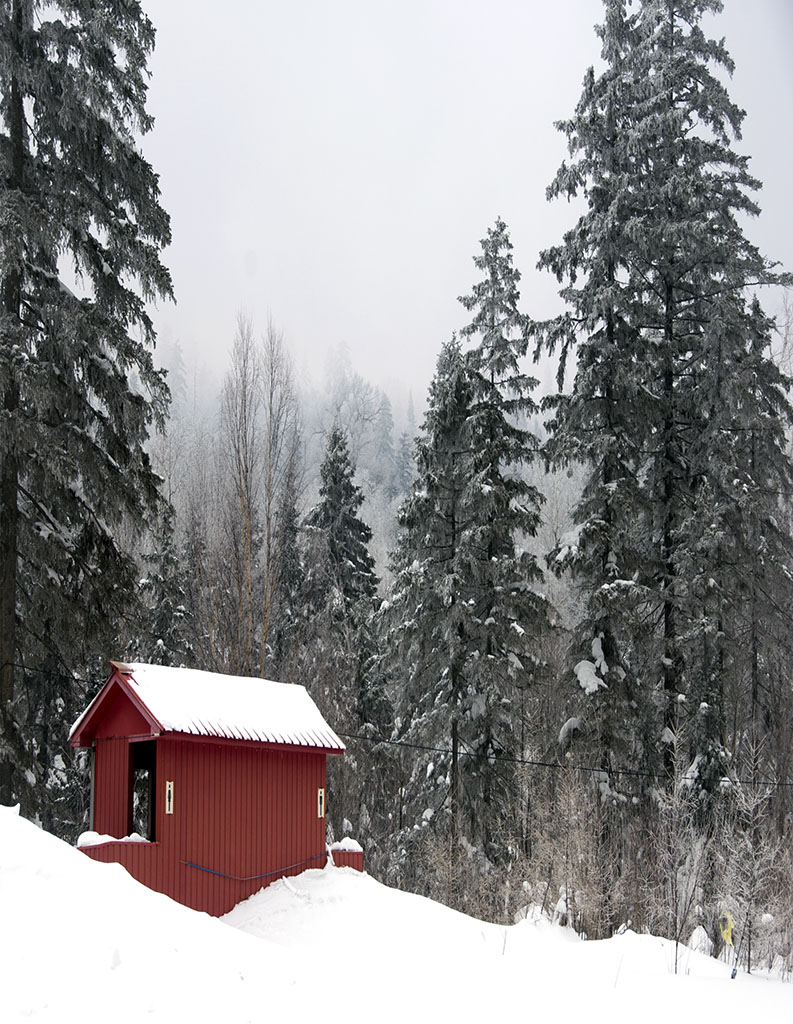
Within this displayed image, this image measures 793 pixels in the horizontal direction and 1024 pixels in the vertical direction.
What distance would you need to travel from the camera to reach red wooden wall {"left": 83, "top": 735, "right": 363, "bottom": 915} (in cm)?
1444

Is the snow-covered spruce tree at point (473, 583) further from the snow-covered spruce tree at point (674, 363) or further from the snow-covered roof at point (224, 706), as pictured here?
the snow-covered roof at point (224, 706)

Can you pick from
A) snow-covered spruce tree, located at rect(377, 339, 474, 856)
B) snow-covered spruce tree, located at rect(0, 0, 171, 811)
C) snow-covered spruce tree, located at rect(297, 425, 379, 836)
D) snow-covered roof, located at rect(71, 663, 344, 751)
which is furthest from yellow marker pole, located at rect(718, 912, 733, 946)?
snow-covered spruce tree, located at rect(297, 425, 379, 836)

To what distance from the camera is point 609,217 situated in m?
22.1

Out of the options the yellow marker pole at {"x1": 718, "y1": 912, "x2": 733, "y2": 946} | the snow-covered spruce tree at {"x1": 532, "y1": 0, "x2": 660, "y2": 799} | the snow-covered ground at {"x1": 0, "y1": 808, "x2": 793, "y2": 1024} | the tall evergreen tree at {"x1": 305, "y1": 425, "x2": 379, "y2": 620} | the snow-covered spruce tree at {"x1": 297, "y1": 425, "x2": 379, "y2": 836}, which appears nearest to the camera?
the snow-covered ground at {"x1": 0, "y1": 808, "x2": 793, "y2": 1024}

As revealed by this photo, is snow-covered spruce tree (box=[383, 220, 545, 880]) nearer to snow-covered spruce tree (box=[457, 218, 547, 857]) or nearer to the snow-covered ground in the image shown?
snow-covered spruce tree (box=[457, 218, 547, 857])

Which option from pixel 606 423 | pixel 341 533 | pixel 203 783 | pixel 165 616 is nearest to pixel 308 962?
pixel 203 783

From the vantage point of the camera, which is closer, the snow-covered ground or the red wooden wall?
the snow-covered ground

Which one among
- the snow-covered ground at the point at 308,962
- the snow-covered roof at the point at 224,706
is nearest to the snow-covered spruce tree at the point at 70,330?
the snow-covered roof at the point at 224,706

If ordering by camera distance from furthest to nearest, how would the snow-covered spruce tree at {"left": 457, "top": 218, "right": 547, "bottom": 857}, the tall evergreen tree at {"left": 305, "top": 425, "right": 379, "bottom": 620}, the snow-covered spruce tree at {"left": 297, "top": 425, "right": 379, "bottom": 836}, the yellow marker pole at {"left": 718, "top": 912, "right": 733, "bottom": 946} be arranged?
the tall evergreen tree at {"left": 305, "top": 425, "right": 379, "bottom": 620} → the snow-covered spruce tree at {"left": 297, "top": 425, "right": 379, "bottom": 836} → the snow-covered spruce tree at {"left": 457, "top": 218, "right": 547, "bottom": 857} → the yellow marker pole at {"left": 718, "top": 912, "right": 733, "bottom": 946}

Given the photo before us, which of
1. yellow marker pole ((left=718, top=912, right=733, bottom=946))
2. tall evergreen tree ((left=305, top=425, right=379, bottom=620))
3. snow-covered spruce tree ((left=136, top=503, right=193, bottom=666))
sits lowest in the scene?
yellow marker pole ((left=718, top=912, right=733, bottom=946))

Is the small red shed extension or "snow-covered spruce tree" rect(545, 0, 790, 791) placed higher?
"snow-covered spruce tree" rect(545, 0, 790, 791)

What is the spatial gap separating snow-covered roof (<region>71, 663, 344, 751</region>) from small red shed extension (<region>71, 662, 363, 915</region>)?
23mm

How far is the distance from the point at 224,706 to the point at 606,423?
11739 millimetres

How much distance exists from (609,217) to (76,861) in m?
18.7
